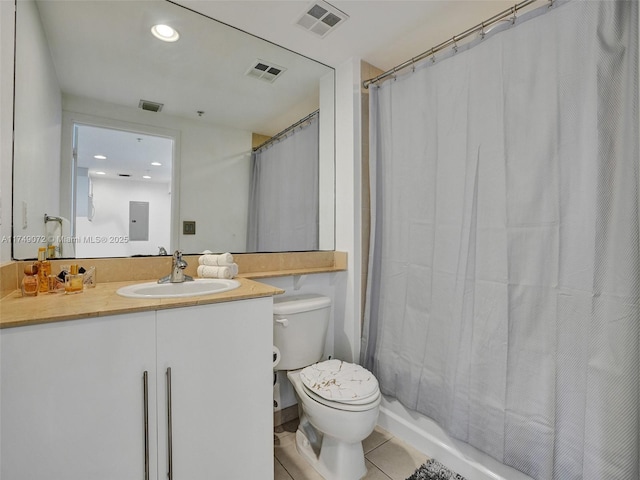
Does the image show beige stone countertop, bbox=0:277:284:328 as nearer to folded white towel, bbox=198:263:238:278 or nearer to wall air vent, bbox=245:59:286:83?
folded white towel, bbox=198:263:238:278

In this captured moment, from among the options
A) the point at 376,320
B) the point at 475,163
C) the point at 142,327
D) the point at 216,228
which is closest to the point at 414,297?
the point at 376,320

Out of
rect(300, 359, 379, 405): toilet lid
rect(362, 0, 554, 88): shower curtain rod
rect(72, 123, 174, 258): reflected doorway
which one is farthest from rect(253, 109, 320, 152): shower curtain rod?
rect(300, 359, 379, 405): toilet lid

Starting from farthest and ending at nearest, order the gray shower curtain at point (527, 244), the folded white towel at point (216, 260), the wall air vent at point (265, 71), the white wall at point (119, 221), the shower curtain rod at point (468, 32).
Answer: the wall air vent at point (265, 71), the folded white towel at point (216, 260), the white wall at point (119, 221), the shower curtain rod at point (468, 32), the gray shower curtain at point (527, 244)

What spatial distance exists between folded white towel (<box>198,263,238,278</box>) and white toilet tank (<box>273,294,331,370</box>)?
29 centimetres

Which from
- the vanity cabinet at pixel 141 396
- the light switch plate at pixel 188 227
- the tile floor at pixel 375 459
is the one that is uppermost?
the light switch plate at pixel 188 227

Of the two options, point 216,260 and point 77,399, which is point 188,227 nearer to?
point 216,260

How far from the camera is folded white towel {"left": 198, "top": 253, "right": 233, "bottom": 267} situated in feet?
4.95

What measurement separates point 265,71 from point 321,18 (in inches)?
18.4

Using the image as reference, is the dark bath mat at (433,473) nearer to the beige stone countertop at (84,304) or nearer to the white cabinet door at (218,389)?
the white cabinet door at (218,389)

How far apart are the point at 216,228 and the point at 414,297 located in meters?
1.16

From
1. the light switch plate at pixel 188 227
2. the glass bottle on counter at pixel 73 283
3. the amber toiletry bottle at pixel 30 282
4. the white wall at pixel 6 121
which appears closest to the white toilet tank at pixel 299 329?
the light switch plate at pixel 188 227

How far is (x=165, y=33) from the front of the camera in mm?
1555

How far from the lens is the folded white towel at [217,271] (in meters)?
1.47

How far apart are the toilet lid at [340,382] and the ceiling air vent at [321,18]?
1.82 metres
